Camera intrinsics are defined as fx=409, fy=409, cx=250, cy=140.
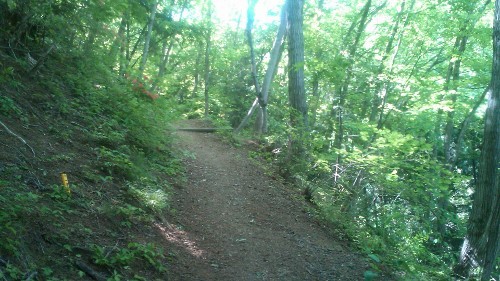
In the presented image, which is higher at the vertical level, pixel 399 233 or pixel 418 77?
pixel 418 77

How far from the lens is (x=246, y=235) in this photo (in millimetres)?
7234

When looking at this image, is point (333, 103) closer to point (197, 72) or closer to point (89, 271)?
point (89, 271)

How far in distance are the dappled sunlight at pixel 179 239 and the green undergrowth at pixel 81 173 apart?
210mm

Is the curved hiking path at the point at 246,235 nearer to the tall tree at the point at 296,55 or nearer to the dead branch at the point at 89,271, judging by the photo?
the dead branch at the point at 89,271

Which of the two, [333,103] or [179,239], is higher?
[333,103]

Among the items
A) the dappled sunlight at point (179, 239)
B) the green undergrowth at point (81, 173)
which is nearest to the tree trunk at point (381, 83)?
the green undergrowth at point (81, 173)

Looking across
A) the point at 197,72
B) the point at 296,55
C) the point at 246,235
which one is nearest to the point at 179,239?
the point at 246,235

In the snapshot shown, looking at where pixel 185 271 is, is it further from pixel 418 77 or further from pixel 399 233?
pixel 418 77

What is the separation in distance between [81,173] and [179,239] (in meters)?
1.76

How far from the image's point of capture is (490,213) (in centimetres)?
765

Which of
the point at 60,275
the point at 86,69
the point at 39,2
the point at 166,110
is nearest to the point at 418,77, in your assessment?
the point at 166,110

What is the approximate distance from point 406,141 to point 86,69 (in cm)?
681

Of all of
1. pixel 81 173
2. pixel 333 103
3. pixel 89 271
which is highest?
pixel 333 103

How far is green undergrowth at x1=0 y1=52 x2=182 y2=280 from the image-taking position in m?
4.04
